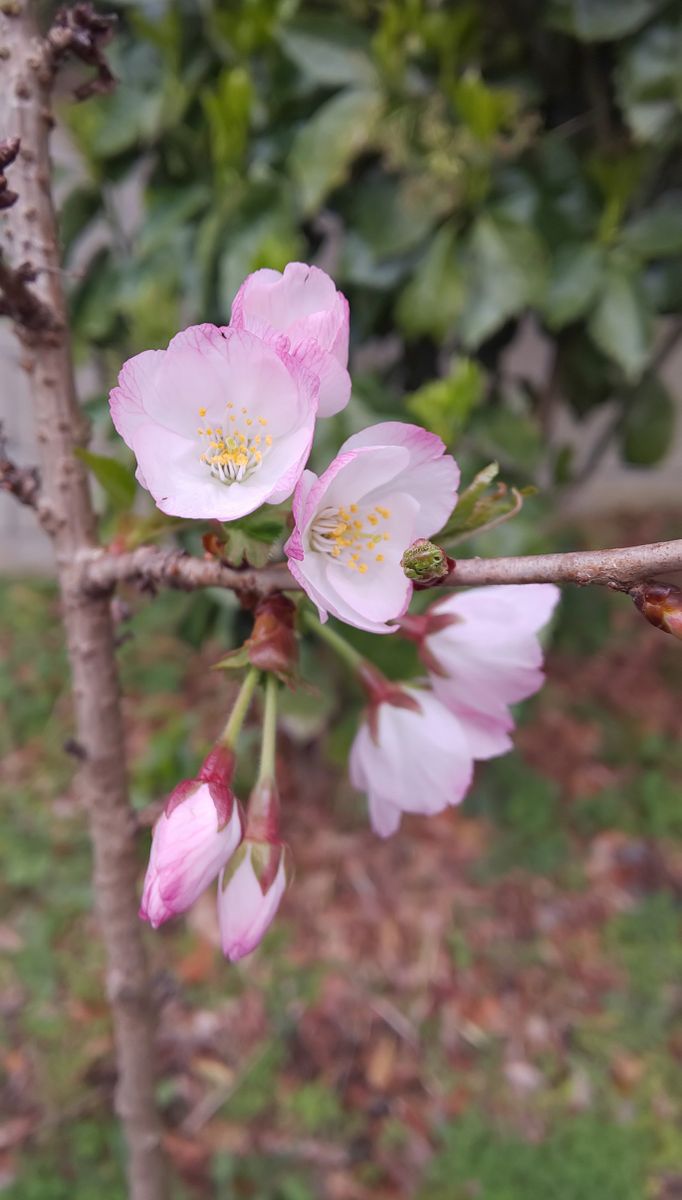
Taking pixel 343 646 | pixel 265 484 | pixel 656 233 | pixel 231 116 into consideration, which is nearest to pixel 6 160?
pixel 265 484

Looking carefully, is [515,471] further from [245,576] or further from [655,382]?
[245,576]

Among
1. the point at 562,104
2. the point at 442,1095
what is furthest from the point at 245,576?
the point at 562,104

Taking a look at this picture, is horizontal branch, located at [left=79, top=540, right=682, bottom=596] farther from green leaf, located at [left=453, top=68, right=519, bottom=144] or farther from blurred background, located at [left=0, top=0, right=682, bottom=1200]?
green leaf, located at [left=453, top=68, right=519, bottom=144]

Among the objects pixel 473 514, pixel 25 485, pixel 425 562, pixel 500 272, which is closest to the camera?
pixel 425 562

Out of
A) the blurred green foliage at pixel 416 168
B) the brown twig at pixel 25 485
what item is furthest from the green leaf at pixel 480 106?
the brown twig at pixel 25 485

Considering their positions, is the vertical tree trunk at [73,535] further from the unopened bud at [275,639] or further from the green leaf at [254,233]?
the green leaf at [254,233]

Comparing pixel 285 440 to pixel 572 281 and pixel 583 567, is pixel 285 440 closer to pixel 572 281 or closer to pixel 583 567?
pixel 583 567

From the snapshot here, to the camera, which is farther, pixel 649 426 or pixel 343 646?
pixel 649 426
